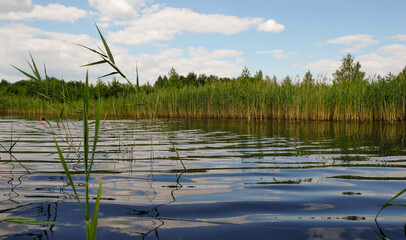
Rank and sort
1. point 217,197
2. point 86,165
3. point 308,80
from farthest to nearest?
point 308,80 < point 217,197 < point 86,165

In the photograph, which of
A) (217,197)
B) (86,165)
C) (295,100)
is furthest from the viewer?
(295,100)

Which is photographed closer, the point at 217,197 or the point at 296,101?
the point at 217,197

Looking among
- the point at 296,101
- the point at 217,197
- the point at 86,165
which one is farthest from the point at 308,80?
the point at 86,165

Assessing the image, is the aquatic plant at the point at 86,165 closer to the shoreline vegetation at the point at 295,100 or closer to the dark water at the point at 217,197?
the dark water at the point at 217,197

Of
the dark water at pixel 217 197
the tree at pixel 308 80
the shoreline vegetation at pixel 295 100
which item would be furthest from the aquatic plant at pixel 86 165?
the tree at pixel 308 80

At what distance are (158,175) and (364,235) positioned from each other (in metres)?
2.08

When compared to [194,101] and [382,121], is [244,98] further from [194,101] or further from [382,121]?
[382,121]

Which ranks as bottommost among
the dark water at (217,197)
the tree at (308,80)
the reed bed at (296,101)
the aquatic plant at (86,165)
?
the dark water at (217,197)

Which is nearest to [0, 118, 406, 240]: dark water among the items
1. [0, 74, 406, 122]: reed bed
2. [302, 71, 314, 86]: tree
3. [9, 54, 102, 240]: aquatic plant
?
[9, 54, 102, 240]: aquatic plant

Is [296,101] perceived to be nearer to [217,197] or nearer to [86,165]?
[217,197]

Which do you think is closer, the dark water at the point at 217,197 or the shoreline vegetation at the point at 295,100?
the dark water at the point at 217,197

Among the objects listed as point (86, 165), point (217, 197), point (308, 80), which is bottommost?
Answer: point (217, 197)

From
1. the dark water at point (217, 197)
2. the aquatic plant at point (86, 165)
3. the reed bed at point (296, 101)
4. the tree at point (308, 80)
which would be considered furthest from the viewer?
the tree at point (308, 80)

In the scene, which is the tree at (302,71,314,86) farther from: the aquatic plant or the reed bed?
the aquatic plant
